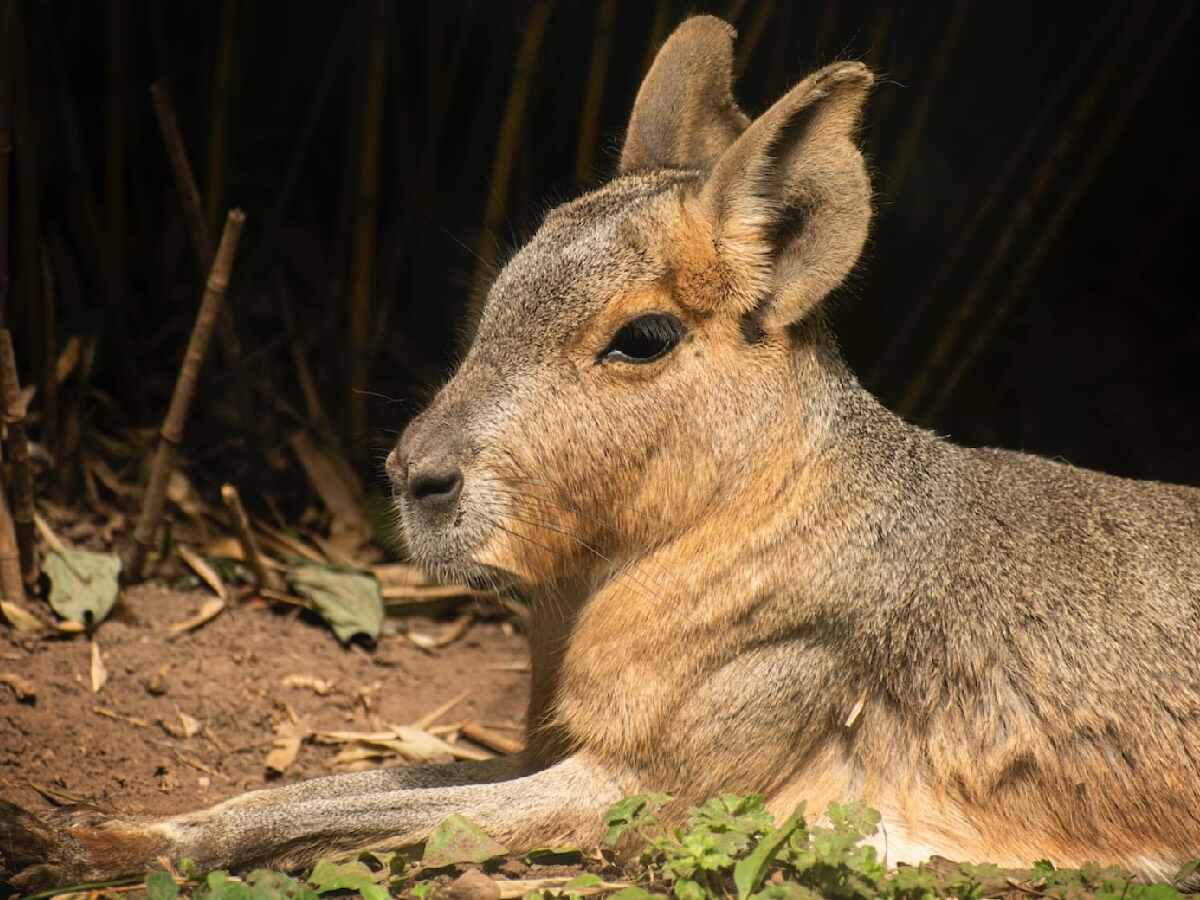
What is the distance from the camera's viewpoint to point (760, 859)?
3068 mm

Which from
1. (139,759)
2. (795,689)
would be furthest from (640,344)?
(139,759)

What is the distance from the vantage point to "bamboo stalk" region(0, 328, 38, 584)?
4211 mm

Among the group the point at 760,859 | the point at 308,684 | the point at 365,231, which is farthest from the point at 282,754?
the point at 365,231

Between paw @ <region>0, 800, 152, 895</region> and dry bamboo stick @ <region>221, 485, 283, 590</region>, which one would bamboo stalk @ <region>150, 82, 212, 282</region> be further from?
paw @ <region>0, 800, 152, 895</region>

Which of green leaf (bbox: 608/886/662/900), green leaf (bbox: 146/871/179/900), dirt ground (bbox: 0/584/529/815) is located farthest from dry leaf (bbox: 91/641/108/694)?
green leaf (bbox: 608/886/662/900)

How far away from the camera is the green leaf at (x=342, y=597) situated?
5.07 metres

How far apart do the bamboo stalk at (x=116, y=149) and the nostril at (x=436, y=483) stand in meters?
2.71

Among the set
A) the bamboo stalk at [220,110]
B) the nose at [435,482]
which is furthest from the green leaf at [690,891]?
the bamboo stalk at [220,110]

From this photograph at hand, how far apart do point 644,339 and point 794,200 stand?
50 cm

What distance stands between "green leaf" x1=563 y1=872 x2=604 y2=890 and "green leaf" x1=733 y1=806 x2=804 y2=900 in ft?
1.05

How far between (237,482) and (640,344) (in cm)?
277

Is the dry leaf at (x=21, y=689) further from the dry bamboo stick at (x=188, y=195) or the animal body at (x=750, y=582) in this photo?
the dry bamboo stick at (x=188, y=195)

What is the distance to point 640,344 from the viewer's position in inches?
132

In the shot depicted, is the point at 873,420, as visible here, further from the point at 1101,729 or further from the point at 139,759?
the point at 139,759
